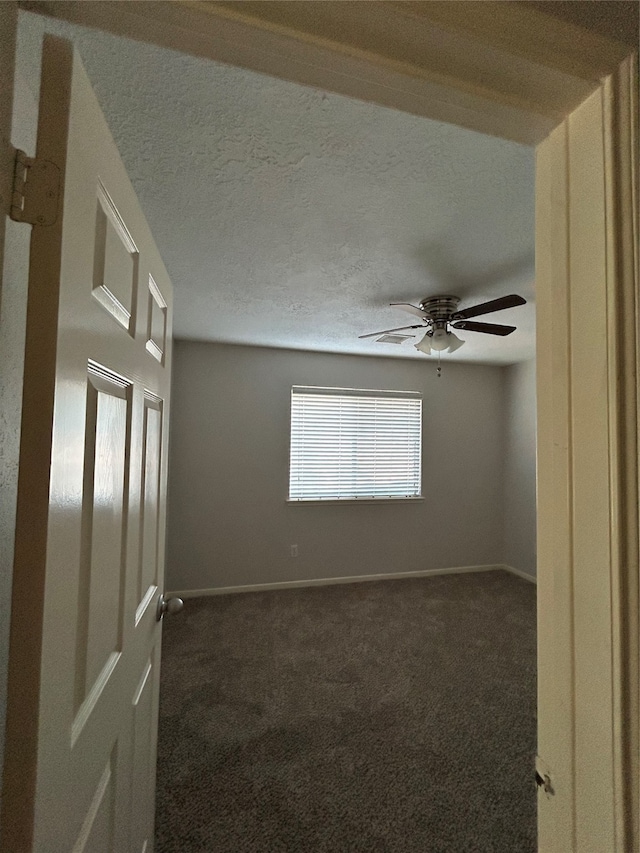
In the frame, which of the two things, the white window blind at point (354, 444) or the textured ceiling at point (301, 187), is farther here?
the white window blind at point (354, 444)

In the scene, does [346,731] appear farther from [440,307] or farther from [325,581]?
[440,307]

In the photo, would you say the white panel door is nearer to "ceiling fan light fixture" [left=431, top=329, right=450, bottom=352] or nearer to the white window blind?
"ceiling fan light fixture" [left=431, top=329, right=450, bottom=352]

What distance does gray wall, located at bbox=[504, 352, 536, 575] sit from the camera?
402 centimetres

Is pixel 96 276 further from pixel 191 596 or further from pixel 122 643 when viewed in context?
pixel 191 596

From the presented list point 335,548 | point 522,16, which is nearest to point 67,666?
point 522,16

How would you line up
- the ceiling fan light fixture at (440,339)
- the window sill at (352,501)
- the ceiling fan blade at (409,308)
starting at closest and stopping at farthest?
the ceiling fan blade at (409,308), the ceiling fan light fixture at (440,339), the window sill at (352,501)

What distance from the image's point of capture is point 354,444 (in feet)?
13.2

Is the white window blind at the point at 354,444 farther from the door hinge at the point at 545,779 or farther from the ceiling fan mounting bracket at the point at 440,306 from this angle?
the door hinge at the point at 545,779

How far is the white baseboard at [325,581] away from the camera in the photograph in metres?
3.45

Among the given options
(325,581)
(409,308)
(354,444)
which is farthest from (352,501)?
(409,308)

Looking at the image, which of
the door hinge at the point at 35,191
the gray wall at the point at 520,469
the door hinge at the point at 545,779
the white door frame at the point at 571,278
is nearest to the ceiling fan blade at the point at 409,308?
the white door frame at the point at 571,278

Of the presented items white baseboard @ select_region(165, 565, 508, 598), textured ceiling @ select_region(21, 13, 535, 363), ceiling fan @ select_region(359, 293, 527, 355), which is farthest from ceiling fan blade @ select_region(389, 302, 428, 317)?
white baseboard @ select_region(165, 565, 508, 598)

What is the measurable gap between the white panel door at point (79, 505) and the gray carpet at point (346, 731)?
0.78m

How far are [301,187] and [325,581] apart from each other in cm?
354
